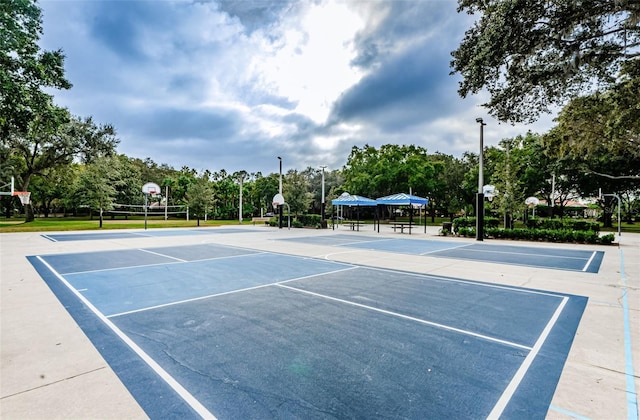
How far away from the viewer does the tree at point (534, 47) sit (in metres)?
6.09

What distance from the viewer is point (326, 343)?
153 inches

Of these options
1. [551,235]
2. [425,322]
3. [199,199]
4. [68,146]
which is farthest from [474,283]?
[68,146]

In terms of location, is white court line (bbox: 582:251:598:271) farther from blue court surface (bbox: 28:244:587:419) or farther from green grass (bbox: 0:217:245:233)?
green grass (bbox: 0:217:245:233)

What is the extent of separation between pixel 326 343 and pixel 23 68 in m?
16.0

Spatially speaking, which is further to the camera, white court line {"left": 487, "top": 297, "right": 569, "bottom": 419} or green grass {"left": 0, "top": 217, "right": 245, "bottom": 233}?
green grass {"left": 0, "top": 217, "right": 245, "bottom": 233}

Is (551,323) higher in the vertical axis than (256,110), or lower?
lower

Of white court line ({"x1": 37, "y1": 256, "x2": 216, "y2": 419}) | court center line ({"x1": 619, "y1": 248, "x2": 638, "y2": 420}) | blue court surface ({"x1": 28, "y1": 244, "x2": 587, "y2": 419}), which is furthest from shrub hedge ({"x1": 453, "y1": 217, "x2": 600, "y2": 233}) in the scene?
white court line ({"x1": 37, "y1": 256, "x2": 216, "y2": 419})

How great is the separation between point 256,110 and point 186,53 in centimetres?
999

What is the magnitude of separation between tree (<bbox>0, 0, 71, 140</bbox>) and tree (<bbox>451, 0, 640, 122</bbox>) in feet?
44.7

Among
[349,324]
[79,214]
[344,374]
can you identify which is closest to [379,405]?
[344,374]

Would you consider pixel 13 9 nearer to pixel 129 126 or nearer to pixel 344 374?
pixel 344 374

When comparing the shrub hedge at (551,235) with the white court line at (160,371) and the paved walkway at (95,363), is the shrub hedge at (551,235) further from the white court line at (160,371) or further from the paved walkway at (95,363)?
the white court line at (160,371)

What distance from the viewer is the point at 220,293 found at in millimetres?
6227

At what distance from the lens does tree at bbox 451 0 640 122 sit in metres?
6.09
